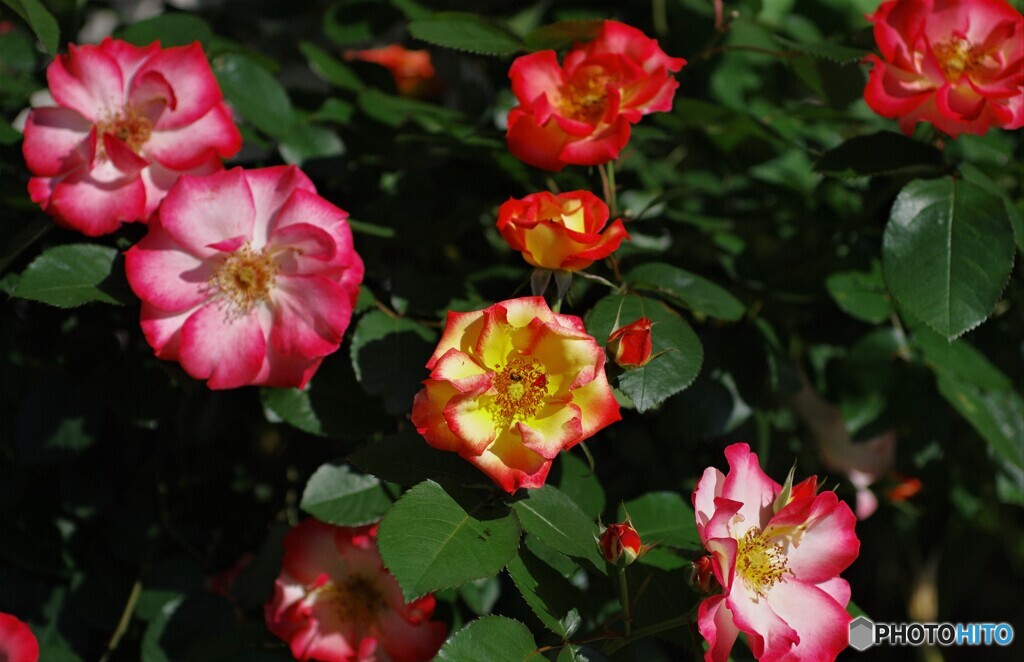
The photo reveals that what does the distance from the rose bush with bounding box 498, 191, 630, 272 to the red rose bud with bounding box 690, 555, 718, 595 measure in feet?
0.93

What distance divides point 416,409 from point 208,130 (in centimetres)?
43

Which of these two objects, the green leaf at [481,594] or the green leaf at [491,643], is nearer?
the green leaf at [491,643]

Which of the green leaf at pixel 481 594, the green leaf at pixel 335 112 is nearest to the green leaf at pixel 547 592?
the green leaf at pixel 481 594

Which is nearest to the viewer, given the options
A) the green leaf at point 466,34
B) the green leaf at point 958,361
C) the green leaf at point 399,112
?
the green leaf at point 466,34

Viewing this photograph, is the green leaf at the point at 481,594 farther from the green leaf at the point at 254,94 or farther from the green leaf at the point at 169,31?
the green leaf at the point at 169,31

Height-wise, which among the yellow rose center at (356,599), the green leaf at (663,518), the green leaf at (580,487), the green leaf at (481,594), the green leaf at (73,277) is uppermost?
the green leaf at (73,277)

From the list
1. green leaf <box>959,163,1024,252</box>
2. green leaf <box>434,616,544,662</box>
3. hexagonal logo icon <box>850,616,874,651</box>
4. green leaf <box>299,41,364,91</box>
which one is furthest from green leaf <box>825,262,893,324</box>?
green leaf <box>299,41,364,91</box>

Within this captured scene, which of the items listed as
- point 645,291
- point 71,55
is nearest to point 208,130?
point 71,55

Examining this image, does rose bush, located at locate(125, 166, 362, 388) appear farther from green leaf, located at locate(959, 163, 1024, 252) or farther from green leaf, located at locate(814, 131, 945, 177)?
green leaf, located at locate(959, 163, 1024, 252)

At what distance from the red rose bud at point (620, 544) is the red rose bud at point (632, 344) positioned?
14cm

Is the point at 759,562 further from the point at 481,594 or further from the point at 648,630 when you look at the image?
the point at 481,594

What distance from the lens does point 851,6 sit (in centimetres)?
168

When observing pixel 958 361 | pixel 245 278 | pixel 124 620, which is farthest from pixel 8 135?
pixel 958 361

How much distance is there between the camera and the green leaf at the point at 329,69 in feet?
4.46
